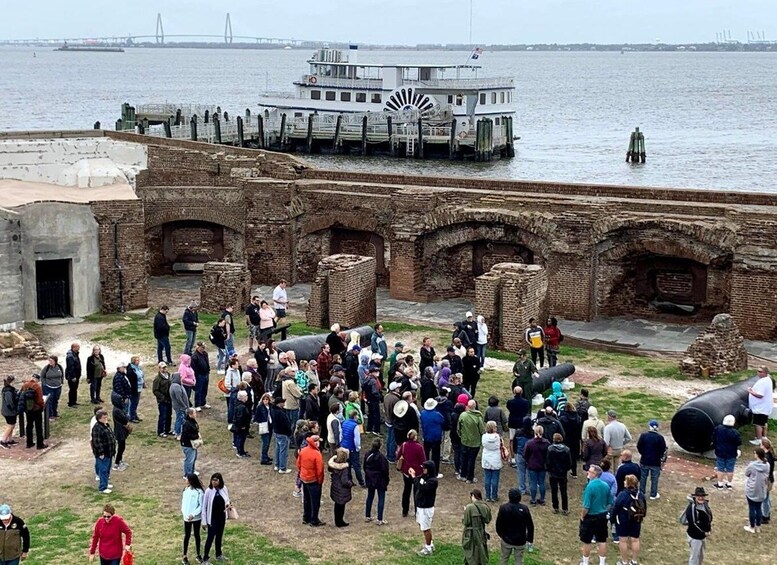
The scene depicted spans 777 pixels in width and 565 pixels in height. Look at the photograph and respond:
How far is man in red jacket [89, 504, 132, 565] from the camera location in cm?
1241

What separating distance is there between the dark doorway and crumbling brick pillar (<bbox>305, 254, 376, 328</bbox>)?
5017mm

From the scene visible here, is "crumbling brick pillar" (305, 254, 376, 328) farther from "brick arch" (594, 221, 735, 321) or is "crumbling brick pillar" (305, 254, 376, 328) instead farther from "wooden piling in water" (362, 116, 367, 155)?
"wooden piling in water" (362, 116, 367, 155)

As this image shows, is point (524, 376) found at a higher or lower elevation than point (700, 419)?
higher

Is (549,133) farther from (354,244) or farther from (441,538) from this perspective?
(441,538)

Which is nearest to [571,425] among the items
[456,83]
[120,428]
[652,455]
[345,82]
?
[652,455]

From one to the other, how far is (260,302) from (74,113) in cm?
9339

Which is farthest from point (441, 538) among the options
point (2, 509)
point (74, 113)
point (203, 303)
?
point (74, 113)

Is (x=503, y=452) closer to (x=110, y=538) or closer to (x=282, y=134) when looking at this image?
(x=110, y=538)

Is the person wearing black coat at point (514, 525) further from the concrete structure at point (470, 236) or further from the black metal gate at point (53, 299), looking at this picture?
the black metal gate at point (53, 299)

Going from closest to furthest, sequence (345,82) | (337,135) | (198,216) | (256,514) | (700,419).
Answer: (256,514), (700,419), (198,216), (337,135), (345,82)

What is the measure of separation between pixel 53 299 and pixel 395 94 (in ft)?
162

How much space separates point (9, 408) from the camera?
Answer: 16875 mm

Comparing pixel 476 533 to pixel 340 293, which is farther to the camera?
pixel 340 293

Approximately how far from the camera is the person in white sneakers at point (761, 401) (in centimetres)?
1720
